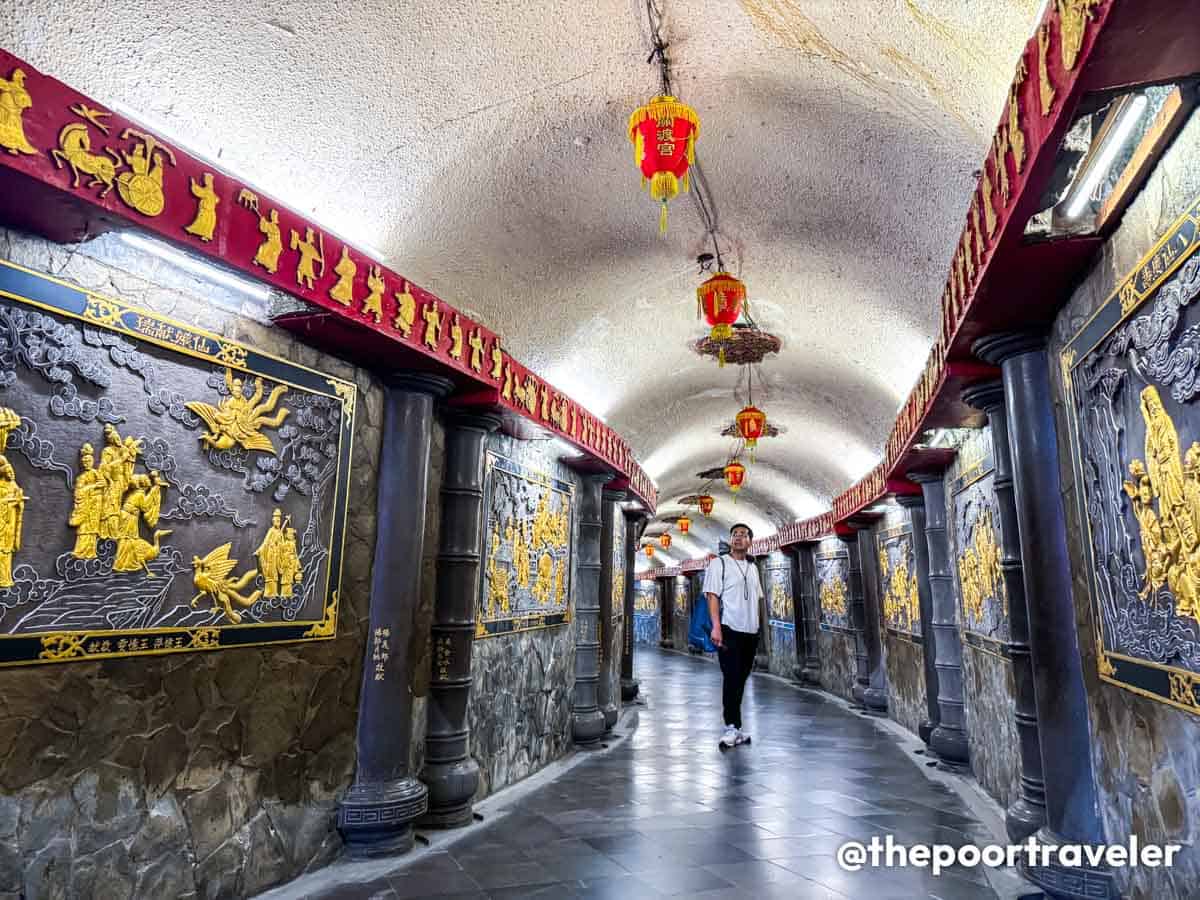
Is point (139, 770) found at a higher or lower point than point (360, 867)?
higher

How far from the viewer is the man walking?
22.1 feet

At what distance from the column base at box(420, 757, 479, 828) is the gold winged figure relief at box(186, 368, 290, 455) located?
2.27 metres

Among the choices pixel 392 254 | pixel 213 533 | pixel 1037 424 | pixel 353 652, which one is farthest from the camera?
pixel 392 254

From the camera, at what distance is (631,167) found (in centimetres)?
466

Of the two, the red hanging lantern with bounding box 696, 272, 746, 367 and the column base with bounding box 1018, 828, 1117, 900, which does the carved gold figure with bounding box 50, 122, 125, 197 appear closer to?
the red hanging lantern with bounding box 696, 272, 746, 367

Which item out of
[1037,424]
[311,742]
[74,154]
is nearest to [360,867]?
[311,742]

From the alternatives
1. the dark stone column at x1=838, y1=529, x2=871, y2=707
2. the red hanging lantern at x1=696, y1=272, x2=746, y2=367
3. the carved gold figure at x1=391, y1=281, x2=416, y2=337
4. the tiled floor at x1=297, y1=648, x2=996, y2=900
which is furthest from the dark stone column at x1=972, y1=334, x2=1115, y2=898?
the dark stone column at x1=838, y1=529, x2=871, y2=707

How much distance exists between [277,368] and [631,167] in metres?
2.51

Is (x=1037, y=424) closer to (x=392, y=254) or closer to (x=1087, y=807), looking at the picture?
(x=1087, y=807)

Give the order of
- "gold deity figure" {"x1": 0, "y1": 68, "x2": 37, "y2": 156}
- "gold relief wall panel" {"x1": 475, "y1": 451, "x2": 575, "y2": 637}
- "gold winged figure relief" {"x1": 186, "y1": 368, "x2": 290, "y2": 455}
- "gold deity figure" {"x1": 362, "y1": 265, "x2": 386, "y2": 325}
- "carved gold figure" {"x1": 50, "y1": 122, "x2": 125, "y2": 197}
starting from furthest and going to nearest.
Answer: "gold relief wall panel" {"x1": 475, "y1": 451, "x2": 575, "y2": 637} < "gold deity figure" {"x1": 362, "y1": 265, "x2": 386, "y2": 325} < "gold winged figure relief" {"x1": 186, "y1": 368, "x2": 290, "y2": 455} < "carved gold figure" {"x1": 50, "y1": 122, "x2": 125, "y2": 197} < "gold deity figure" {"x1": 0, "y1": 68, "x2": 37, "y2": 156}

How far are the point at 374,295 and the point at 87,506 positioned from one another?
62.8 inches

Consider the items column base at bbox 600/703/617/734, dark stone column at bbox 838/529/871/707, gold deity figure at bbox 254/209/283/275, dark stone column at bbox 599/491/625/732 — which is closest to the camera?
gold deity figure at bbox 254/209/283/275

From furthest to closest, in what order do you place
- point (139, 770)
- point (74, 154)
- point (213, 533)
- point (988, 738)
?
point (988, 738) → point (213, 533) → point (139, 770) → point (74, 154)

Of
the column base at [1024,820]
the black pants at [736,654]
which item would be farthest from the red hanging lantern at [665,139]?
the black pants at [736,654]
